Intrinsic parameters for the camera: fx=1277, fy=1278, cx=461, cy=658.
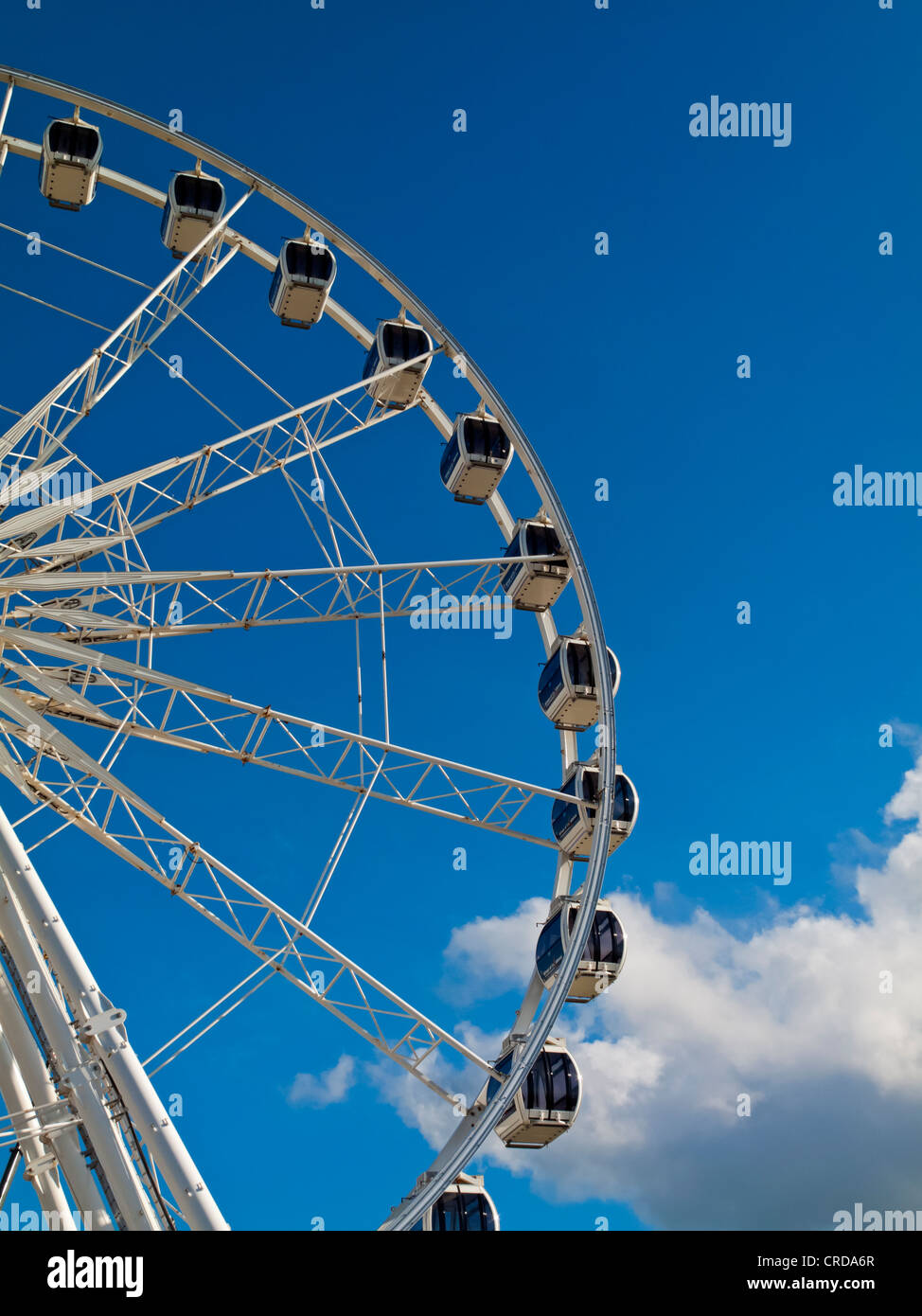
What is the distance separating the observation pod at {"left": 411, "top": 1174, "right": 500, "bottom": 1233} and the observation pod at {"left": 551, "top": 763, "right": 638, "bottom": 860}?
467 cm

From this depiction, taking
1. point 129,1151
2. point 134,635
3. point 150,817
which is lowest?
point 129,1151

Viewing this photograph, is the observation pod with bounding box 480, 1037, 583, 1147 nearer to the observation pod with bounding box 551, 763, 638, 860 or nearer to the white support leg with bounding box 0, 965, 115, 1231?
the observation pod with bounding box 551, 763, 638, 860

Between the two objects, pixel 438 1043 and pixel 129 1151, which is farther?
pixel 438 1043

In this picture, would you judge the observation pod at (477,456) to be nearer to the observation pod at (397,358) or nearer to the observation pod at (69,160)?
the observation pod at (397,358)

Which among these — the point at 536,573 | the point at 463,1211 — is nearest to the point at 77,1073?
the point at 463,1211

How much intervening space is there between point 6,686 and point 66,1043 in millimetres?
5365

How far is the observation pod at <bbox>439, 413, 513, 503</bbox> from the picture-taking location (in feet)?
66.6

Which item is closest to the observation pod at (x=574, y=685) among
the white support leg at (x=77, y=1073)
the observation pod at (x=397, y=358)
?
the observation pod at (x=397, y=358)

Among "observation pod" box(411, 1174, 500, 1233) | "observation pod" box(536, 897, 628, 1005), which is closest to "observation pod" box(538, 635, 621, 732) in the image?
"observation pod" box(536, 897, 628, 1005)

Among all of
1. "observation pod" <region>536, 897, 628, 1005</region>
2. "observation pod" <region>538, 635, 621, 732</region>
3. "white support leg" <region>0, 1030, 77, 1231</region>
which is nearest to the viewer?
"white support leg" <region>0, 1030, 77, 1231</region>
